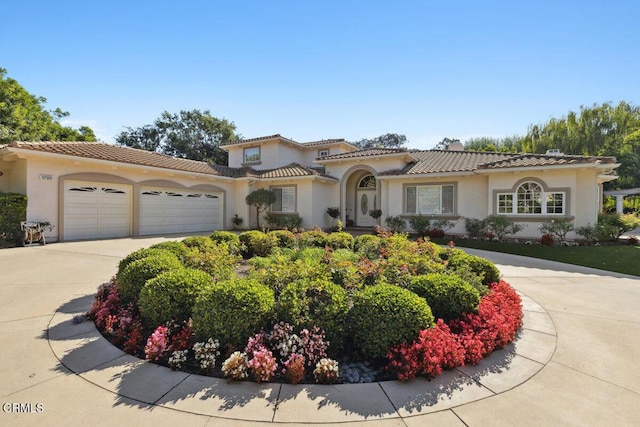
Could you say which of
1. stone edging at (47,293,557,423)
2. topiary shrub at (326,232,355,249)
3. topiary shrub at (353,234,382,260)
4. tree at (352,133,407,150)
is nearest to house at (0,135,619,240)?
topiary shrub at (326,232,355,249)

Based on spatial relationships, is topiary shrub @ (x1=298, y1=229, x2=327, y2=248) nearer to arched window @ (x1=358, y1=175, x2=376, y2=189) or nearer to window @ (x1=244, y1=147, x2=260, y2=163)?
arched window @ (x1=358, y1=175, x2=376, y2=189)

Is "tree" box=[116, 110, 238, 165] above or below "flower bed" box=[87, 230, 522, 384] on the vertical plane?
above

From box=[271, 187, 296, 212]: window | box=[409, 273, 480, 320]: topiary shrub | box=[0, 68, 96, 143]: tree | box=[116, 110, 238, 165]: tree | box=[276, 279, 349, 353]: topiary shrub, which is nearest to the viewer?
box=[276, 279, 349, 353]: topiary shrub

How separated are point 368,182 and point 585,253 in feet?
38.2

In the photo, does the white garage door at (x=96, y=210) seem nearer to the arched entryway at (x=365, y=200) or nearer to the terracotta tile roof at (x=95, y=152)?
the terracotta tile roof at (x=95, y=152)

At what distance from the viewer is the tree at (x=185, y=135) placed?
113ft

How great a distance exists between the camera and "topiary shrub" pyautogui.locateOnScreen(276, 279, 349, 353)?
10.9ft

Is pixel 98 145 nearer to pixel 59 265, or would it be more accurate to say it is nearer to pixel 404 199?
pixel 59 265

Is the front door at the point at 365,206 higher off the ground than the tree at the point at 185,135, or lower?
lower

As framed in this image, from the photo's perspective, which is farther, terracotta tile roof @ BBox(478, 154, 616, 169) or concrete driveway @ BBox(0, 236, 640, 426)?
terracotta tile roof @ BBox(478, 154, 616, 169)

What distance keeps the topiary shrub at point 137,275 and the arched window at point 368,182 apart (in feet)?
51.6

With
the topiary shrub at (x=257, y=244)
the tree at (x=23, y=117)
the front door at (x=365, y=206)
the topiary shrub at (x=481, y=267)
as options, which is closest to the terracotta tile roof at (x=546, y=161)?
the front door at (x=365, y=206)

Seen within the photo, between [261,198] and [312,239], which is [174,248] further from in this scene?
[261,198]

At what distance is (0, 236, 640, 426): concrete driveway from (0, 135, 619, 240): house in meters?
10.1
